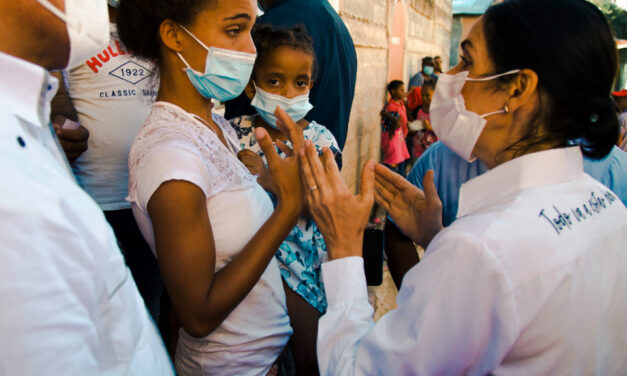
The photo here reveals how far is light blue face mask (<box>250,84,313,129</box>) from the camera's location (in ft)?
5.93

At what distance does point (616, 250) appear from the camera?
94cm

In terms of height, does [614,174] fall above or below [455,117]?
→ below

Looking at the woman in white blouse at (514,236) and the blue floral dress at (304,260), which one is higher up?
the woman in white blouse at (514,236)

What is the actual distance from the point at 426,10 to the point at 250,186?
9.43m

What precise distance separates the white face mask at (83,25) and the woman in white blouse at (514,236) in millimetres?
597

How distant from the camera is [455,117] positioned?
132cm

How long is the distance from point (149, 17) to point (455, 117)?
110 cm

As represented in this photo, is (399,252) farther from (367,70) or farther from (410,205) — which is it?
(367,70)

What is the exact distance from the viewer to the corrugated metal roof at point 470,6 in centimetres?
1648

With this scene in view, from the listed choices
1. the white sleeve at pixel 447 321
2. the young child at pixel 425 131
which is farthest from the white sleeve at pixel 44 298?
the young child at pixel 425 131

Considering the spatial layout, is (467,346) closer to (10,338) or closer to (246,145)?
(10,338)

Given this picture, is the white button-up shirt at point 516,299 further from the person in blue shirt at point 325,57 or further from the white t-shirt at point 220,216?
the person in blue shirt at point 325,57

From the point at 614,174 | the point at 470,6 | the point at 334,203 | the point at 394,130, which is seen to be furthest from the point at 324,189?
the point at 470,6

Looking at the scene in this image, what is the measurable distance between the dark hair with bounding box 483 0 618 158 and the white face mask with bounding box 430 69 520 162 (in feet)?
0.41
